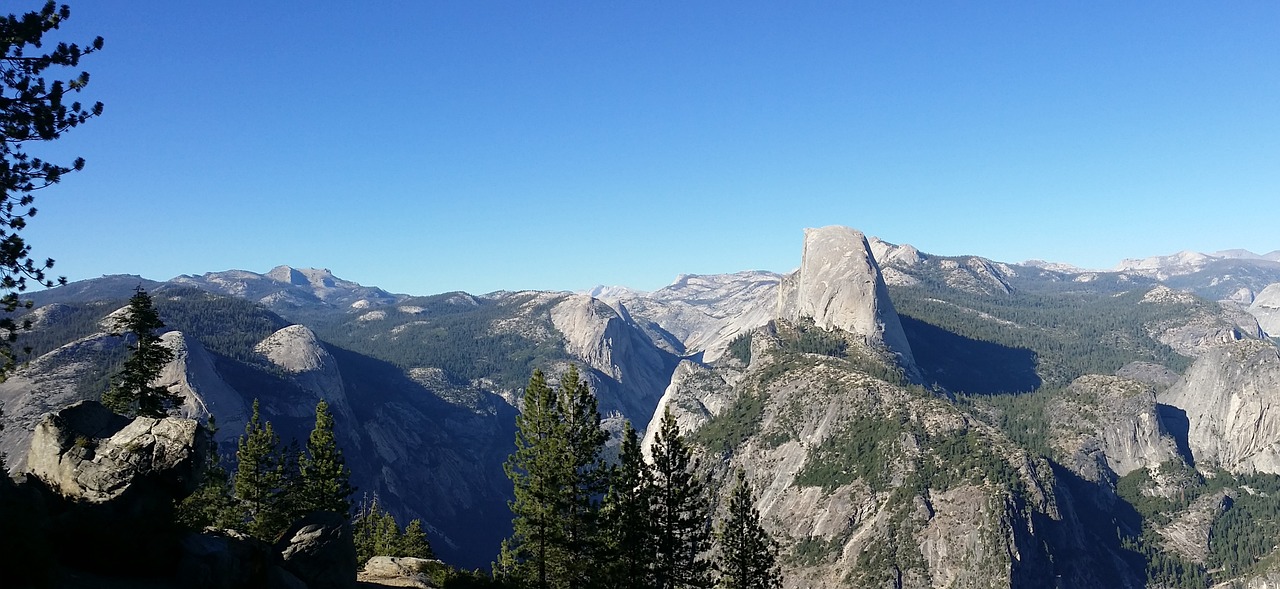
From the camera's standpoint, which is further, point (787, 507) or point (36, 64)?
point (787, 507)

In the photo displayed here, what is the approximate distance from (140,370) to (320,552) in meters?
20.4

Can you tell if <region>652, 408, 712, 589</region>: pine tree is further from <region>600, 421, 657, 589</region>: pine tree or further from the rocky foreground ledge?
the rocky foreground ledge

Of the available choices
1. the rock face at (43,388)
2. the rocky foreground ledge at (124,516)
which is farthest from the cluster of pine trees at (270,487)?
the rock face at (43,388)

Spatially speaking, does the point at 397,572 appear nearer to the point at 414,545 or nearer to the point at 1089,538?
the point at 414,545

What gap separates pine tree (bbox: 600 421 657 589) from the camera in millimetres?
34344

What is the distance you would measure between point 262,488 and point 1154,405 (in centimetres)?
21585

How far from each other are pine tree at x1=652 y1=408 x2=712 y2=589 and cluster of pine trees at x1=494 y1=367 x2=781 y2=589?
57 millimetres

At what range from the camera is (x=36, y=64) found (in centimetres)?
1961

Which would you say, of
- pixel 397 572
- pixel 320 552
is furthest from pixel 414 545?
pixel 320 552

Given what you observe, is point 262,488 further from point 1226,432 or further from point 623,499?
point 1226,432

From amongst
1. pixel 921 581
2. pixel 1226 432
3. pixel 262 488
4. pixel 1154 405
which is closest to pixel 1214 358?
pixel 1226 432

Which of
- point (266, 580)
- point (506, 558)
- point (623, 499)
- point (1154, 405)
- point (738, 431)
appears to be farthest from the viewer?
point (1154, 405)

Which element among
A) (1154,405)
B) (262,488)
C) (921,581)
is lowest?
(921,581)

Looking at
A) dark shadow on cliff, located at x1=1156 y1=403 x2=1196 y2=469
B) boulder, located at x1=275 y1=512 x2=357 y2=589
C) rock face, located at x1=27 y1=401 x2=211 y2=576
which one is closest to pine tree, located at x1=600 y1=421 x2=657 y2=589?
boulder, located at x1=275 y1=512 x2=357 y2=589
